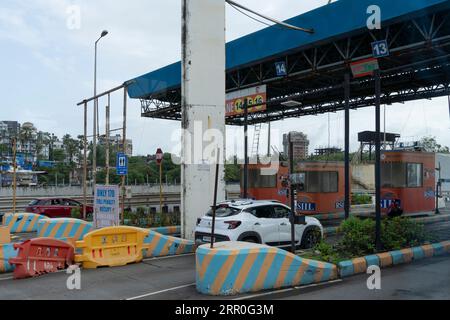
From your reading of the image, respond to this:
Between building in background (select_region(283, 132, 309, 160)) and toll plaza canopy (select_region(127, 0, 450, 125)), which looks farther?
toll plaza canopy (select_region(127, 0, 450, 125))

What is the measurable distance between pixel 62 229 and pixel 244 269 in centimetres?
848

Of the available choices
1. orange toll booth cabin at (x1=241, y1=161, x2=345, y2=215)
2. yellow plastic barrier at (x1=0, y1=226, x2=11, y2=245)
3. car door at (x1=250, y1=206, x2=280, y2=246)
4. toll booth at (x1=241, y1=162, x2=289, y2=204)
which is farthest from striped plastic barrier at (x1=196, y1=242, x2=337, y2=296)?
toll booth at (x1=241, y1=162, x2=289, y2=204)

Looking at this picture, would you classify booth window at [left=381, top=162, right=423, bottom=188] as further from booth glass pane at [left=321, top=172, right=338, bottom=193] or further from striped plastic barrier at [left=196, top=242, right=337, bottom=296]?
striped plastic barrier at [left=196, top=242, right=337, bottom=296]

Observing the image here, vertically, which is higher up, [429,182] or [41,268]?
[429,182]

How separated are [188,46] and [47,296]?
8820mm

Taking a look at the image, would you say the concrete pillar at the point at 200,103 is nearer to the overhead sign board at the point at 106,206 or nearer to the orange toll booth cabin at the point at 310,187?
the overhead sign board at the point at 106,206

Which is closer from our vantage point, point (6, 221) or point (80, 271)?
point (80, 271)

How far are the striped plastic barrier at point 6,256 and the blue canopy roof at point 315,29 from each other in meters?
7.83

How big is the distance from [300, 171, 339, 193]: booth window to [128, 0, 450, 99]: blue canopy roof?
233 inches

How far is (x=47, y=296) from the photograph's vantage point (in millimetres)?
8227

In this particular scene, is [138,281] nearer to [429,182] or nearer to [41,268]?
[41,268]

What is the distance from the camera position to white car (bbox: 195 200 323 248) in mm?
11398
